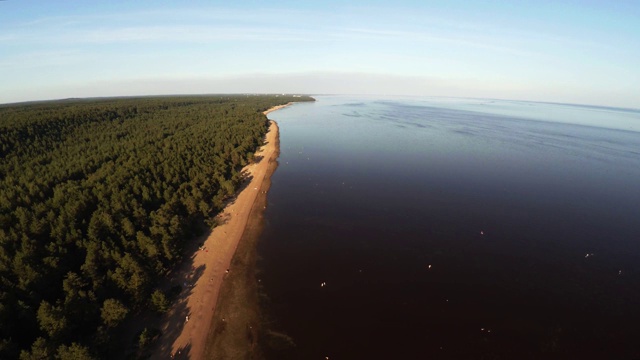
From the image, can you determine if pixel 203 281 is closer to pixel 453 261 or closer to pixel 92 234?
pixel 92 234

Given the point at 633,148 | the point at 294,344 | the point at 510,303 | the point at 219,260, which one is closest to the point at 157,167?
the point at 219,260

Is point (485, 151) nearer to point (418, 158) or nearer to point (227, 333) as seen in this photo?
point (418, 158)

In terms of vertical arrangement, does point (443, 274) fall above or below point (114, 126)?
below

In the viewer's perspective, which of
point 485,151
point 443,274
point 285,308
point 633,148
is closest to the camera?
point 285,308

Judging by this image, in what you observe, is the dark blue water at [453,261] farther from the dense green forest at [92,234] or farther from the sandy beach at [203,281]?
the dense green forest at [92,234]

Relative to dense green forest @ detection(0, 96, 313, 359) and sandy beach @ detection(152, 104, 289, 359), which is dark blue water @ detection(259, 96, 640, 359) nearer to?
sandy beach @ detection(152, 104, 289, 359)

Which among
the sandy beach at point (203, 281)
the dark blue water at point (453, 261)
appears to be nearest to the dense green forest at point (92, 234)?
the sandy beach at point (203, 281)
